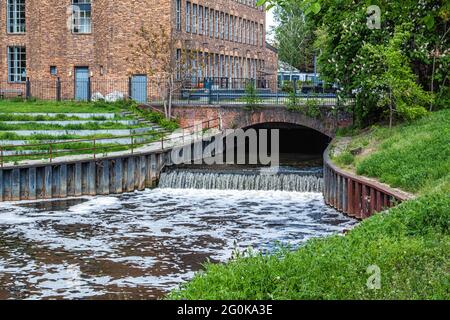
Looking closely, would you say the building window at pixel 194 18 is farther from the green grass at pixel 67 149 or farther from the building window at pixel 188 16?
the green grass at pixel 67 149

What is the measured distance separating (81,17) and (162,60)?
25.4 ft

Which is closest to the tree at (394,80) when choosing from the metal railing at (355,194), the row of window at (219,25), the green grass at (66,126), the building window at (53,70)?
the metal railing at (355,194)

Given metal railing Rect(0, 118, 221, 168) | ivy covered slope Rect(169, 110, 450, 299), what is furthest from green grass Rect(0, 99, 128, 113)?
ivy covered slope Rect(169, 110, 450, 299)

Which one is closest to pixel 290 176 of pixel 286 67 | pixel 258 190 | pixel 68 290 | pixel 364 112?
pixel 258 190

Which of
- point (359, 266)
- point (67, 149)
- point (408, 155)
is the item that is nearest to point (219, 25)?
point (67, 149)

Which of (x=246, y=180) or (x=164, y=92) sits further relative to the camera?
(x=164, y=92)

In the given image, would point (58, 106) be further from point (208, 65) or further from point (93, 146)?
point (208, 65)

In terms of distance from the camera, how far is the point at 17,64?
59.3 m

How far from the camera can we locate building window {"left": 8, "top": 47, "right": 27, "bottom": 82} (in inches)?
2319

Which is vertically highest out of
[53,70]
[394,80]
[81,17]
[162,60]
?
[81,17]

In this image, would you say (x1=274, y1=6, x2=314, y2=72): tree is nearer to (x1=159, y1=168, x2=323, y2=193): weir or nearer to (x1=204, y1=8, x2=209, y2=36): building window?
(x1=204, y1=8, x2=209, y2=36): building window

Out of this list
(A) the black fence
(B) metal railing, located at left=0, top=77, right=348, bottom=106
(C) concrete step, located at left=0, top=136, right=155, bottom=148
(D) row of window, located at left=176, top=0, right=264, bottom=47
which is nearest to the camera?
(C) concrete step, located at left=0, top=136, right=155, bottom=148

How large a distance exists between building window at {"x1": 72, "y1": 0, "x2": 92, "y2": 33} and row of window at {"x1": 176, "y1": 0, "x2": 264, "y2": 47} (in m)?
5.45

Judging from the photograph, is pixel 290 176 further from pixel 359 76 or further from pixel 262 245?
pixel 262 245
